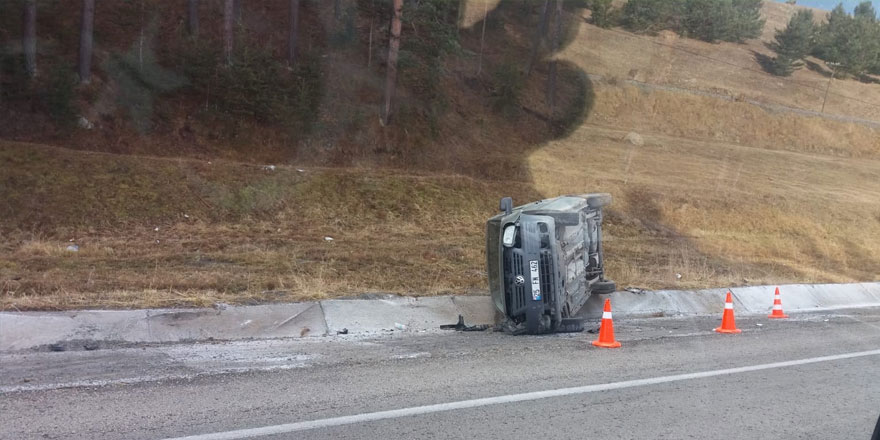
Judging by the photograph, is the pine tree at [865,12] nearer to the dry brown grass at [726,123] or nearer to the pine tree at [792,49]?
the pine tree at [792,49]

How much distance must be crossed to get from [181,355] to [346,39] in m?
24.1

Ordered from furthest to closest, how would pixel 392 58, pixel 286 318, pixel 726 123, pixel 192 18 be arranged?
pixel 726 123, pixel 192 18, pixel 392 58, pixel 286 318

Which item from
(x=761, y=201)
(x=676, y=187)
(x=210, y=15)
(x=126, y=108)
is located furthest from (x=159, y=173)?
(x=761, y=201)

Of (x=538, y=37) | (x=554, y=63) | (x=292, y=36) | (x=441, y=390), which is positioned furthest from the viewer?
(x=554, y=63)

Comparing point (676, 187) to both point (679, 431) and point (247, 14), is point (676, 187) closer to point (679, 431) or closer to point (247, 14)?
point (247, 14)

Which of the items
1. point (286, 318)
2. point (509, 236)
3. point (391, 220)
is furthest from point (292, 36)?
point (509, 236)

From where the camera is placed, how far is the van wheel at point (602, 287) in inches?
453

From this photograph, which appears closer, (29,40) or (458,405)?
(458,405)

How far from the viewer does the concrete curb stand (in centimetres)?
794

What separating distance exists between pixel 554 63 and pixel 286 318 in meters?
31.4

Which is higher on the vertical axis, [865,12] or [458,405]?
[865,12]

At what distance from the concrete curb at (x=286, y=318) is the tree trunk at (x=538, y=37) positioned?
25382mm

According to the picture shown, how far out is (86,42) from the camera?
21.6 metres

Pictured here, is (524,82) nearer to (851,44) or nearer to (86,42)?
(86,42)
